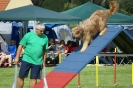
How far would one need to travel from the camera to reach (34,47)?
10.3 m

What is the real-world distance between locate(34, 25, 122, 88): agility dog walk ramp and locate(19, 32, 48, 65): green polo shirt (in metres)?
0.54

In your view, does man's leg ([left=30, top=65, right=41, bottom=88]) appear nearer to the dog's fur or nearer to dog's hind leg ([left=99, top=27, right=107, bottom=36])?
the dog's fur

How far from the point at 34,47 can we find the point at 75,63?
100cm

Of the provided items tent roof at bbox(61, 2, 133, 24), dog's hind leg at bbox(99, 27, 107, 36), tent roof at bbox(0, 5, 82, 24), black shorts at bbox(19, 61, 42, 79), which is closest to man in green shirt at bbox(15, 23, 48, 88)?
black shorts at bbox(19, 61, 42, 79)

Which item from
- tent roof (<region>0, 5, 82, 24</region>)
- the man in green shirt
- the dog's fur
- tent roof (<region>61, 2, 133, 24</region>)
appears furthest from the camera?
tent roof (<region>61, 2, 133, 24</region>)

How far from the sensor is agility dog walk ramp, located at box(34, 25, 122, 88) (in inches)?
410

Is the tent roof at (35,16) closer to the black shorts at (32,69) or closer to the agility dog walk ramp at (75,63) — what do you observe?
the agility dog walk ramp at (75,63)

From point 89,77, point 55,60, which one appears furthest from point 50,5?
point 89,77

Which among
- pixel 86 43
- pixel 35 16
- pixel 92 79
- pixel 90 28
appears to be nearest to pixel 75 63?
pixel 86 43

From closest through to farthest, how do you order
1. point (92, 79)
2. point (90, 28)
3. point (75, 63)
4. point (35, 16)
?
point (75, 63)
point (90, 28)
point (92, 79)
point (35, 16)

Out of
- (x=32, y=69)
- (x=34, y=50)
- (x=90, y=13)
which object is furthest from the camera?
(x=90, y=13)

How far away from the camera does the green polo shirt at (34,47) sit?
33.8ft

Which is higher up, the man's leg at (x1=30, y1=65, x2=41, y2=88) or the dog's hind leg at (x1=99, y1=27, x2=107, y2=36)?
the dog's hind leg at (x1=99, y1=27, x2=107, y2=36)

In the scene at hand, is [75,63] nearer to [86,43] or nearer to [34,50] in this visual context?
[86,43]
